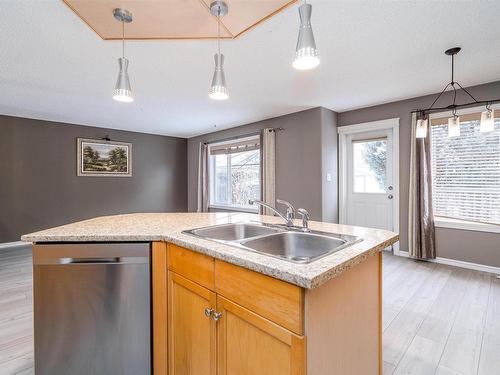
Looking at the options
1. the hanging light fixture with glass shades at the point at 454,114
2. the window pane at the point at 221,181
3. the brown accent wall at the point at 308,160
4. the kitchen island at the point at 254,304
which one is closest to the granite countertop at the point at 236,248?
the kitchen island at the point at 254,304

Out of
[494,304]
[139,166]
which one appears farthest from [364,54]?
[139,166]

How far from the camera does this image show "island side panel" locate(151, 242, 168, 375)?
1432mm

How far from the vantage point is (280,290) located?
0.91 metres

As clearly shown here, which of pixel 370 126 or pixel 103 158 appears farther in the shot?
pixel 103 158

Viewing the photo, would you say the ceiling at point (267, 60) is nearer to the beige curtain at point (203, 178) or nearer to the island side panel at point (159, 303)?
the island side panel at point (159, 303)

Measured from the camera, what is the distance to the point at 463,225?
3355mm

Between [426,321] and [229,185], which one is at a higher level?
[229,185]

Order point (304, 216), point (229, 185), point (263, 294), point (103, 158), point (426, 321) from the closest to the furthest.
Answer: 1. point (263, 294)
2. point (304, 216)
3. point (426, 321)
4. point (103, 158)
5. point (229, 185)

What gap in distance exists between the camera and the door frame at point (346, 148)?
3857 millimetres

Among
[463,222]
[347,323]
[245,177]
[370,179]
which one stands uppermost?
[245,177]

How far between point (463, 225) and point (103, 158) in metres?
6.43

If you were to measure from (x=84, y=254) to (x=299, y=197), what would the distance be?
345 cm

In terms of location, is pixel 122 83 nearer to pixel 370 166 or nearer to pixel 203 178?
pixel 370 166

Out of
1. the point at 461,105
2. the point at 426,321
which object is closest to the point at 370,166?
the point at 461,105
